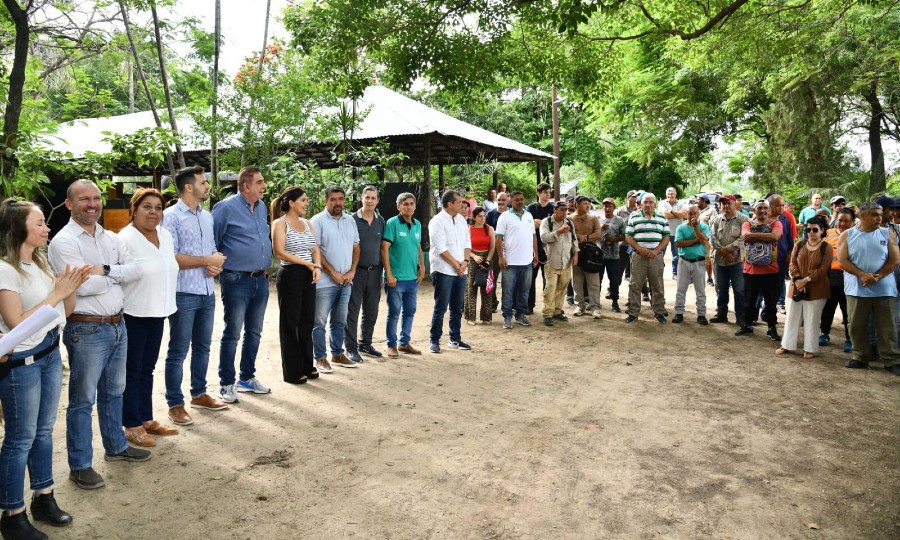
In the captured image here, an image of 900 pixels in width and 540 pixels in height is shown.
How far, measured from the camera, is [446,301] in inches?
313

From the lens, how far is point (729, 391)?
6199 mm

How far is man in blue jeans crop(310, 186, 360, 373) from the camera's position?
667 cm

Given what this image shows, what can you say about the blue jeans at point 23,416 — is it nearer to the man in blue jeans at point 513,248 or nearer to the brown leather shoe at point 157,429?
the brown leather shoe at point 157,429

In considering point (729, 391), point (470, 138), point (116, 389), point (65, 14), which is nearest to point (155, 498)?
point (116, 389)

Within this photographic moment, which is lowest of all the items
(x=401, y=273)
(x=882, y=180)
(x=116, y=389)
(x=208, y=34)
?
(x=116, y=389)

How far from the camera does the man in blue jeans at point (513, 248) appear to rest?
368 inches

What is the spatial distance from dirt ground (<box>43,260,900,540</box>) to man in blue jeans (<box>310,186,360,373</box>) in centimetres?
51

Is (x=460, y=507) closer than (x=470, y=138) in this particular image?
Yes

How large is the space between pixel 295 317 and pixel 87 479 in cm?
248

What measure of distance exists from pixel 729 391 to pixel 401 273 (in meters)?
3.63

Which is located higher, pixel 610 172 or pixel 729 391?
pixel 610 172

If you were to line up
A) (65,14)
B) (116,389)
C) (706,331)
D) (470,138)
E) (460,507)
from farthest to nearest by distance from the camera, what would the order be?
(470,138)
(706,331)
(65,14)
(116,389)
(460,507)

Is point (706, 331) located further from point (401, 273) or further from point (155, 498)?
point (155, 498)

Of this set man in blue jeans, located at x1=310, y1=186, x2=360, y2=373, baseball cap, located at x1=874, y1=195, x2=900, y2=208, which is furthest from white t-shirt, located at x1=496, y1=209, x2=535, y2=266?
baseball cap, located at x1=874, y1=195, x2=900, y2=208
